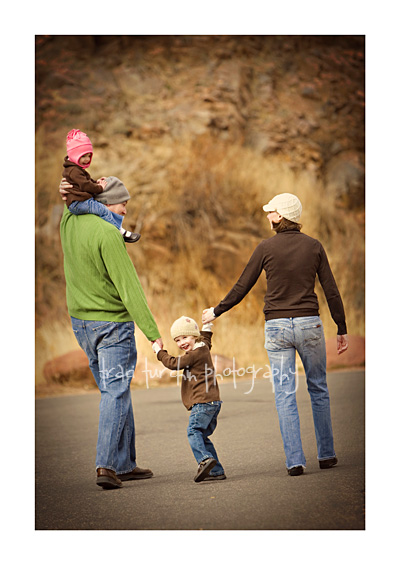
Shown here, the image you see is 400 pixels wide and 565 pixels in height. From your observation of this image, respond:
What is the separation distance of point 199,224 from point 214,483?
19.2 ft

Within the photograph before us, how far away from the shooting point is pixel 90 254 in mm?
4473

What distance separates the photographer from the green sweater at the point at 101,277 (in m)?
4.41

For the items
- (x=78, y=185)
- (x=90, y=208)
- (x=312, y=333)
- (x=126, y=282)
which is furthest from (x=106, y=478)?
(x=78, y=185)

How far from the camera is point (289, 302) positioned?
447cm

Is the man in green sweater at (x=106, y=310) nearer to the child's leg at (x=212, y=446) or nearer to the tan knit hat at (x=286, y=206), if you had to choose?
the child's leg at (x=212, y=446)

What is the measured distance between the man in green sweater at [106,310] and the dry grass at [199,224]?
442 cm

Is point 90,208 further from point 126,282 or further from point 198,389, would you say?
point 198,389

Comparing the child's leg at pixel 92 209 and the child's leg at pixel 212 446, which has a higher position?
the child's leg at pixel 92 209

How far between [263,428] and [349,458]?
112 cm

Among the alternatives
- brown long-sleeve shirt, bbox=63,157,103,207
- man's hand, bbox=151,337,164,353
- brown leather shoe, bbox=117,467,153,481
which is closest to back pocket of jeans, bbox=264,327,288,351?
man's hand, bbox=151,337,164,353

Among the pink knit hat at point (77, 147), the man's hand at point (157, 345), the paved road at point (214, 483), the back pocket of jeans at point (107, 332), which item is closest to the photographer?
the paved road at point (214, 483)

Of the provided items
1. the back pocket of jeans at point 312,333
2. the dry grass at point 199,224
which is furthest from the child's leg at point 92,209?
the dry grass at point 199,224

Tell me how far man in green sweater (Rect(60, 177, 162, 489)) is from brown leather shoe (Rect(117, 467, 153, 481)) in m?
0.20

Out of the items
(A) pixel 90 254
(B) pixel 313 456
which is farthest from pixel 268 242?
(B) pixel 313 456
